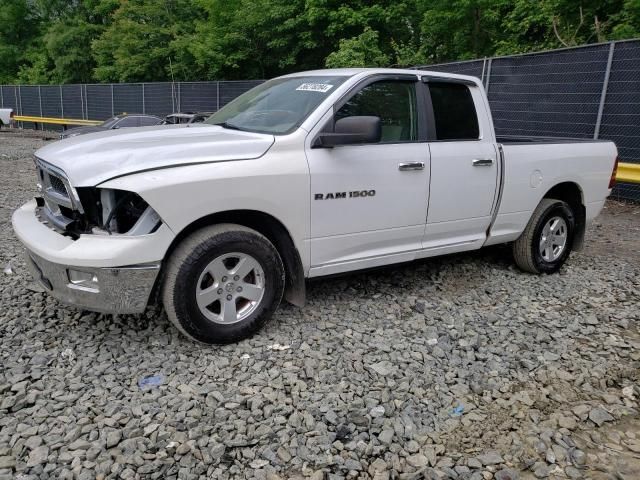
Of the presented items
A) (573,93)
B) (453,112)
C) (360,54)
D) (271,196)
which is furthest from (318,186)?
(360,54)

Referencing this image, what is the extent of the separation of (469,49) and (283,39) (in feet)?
25.1

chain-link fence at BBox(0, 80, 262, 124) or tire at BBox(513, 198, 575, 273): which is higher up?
chain-link fence at BBox(0, 80, 262, 124)

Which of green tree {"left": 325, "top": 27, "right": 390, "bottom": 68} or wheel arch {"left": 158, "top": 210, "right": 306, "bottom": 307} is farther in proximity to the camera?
green tree {"left": 325, "top": 27, "right": 390, "bottom": 68}

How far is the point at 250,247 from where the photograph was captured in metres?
3.37

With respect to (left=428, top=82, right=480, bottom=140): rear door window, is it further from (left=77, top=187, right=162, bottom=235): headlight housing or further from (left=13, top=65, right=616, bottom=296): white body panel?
(left=77, top=187, right=162, bottom=235): headlight housing

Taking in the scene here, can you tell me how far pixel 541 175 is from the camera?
4.94 m

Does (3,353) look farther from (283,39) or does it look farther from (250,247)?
(283,39)

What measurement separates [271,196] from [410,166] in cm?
120

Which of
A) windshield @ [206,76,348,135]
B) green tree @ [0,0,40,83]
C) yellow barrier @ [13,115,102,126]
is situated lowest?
yellow barrier @ [13,115,102,126]

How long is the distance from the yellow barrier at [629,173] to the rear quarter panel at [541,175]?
2.81 meters

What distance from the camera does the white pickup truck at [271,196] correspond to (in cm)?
307

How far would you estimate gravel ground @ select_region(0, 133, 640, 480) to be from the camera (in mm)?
2494

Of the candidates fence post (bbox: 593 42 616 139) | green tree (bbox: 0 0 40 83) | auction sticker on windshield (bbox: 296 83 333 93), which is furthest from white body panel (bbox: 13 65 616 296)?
green tree (bbox: 0 0 40 83)

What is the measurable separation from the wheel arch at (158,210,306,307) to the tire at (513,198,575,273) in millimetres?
2622
